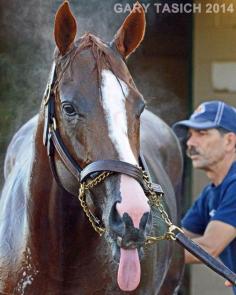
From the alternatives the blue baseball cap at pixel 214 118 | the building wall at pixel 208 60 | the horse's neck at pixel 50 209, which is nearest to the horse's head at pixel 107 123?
the horse's neck at pixel 50 209

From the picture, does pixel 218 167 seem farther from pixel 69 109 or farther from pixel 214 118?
pixel 69 109

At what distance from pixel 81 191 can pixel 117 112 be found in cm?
27

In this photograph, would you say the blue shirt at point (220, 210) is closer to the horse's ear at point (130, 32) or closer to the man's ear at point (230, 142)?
the man's ear at point (230, 142)

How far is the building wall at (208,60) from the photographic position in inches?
196

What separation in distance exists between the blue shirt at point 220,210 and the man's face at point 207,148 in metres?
0.09

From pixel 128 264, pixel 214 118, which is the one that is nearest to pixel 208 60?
pixel 214 118

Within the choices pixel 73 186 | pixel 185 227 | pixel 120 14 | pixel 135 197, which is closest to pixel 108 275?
pixel 73 186

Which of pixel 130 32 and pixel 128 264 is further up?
pixel 130 32

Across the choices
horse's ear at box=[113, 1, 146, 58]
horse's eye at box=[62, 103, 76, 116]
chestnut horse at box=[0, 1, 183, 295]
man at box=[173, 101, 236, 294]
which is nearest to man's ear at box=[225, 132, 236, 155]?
man at box=[173, 101, 236, 294]

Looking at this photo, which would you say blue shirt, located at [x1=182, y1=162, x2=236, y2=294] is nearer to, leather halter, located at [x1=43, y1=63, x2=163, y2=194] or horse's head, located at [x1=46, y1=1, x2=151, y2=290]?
leather halter, located at [x1=43, y1=63, x2=163, y2=194]

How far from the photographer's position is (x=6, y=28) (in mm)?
4855

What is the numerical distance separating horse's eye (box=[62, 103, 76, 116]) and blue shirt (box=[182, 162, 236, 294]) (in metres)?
1.16

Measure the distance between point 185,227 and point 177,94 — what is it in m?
1.18

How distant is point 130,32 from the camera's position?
3.05 m
